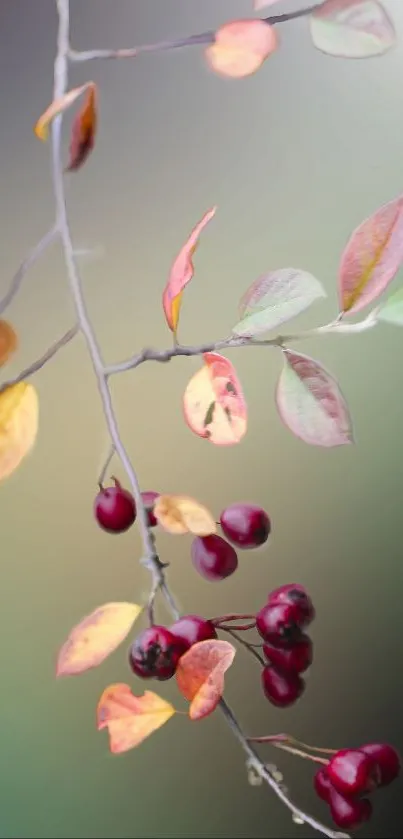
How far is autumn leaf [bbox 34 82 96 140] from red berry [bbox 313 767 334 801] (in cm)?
50

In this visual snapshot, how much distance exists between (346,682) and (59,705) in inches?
8.8

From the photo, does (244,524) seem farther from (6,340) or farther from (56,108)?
(56,108)

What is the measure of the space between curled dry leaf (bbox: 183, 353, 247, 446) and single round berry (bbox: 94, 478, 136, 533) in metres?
0.07

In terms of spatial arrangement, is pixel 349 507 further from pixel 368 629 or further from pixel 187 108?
pixel 187 108

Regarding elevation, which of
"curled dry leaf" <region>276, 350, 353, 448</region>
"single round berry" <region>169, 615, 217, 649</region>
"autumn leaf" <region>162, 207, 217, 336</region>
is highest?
"autumn leaf" <region>162, 207, 217, 336</region>

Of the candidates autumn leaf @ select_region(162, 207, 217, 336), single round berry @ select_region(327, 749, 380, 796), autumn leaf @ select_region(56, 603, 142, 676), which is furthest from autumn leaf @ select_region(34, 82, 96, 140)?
single round berry @ select_region(327, 749, 380, 796)

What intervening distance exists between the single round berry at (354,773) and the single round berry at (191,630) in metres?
0.12

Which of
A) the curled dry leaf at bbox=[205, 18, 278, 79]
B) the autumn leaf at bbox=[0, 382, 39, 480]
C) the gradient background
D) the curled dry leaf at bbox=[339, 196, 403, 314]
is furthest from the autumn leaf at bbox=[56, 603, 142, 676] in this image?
the curled dry leaf at bbox=[205, 18, 278, 79]

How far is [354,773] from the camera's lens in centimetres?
46

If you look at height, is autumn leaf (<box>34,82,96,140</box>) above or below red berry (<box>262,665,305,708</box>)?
above

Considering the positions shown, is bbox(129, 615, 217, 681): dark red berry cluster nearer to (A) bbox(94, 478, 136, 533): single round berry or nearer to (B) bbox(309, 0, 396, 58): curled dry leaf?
(A) bbox(94, 478, 136, 533): single round berry

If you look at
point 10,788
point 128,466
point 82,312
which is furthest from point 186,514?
point 10,788

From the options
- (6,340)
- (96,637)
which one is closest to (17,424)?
(6,340)

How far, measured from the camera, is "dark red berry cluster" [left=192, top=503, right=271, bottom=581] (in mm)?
511
